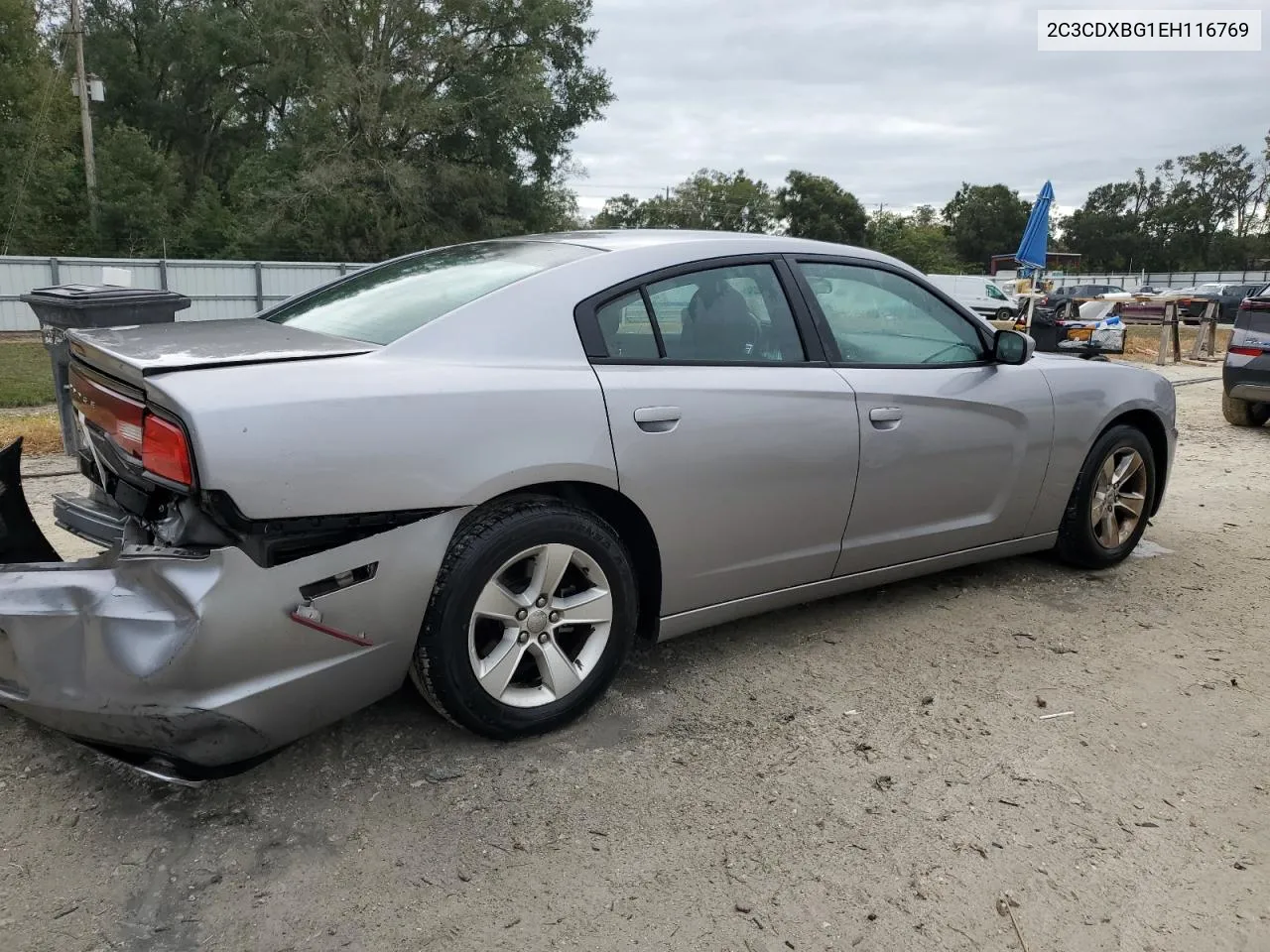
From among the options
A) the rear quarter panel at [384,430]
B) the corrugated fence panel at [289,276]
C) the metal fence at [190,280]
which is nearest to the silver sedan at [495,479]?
the rear quarter panel at [384,430]

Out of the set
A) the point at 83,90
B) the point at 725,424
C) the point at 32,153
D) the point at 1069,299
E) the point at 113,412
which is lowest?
the point at 725,424

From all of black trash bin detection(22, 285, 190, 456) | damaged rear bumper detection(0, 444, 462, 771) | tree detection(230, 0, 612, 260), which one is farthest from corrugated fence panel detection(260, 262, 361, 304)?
damaged rear bumper detection(0, 444, 462, 771)

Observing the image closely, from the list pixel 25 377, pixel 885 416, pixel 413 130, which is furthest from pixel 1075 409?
pixel 413 130

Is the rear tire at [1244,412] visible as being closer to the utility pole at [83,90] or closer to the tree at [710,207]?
the utility pole at [83,90]

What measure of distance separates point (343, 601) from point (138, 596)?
45 centimetres

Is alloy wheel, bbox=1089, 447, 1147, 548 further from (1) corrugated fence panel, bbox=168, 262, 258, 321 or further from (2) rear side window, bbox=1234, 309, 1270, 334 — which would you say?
(1) corrugated fence panel, bbox=168, 262, 258, 321

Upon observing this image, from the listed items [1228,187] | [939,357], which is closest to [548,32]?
[939,357]

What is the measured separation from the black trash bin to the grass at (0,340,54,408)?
4565 mm

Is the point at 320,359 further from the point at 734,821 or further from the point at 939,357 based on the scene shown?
the point at 939,357

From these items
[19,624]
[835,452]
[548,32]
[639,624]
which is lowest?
[639,624]

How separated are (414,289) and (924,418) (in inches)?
74.1

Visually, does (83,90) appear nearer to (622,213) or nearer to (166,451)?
(166,451)

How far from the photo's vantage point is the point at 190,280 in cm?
1995

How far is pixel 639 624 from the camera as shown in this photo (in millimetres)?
3188
